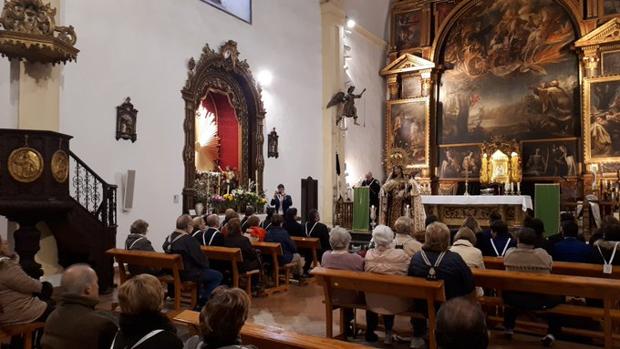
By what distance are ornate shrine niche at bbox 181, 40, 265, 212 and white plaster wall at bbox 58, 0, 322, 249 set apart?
0.23 meters

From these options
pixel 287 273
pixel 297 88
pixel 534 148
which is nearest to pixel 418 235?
pixel 287 273

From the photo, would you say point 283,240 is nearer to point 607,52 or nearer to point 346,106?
point 346,106

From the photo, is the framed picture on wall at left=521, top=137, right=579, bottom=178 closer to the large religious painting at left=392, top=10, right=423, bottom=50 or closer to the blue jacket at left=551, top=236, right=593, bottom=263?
the large religious painting at left=392, top=10, right=423, bottom=50

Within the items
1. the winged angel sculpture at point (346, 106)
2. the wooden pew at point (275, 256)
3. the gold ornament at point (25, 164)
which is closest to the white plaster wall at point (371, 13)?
the winged angel sculpture at point (346, 106)

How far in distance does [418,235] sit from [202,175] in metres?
6.82

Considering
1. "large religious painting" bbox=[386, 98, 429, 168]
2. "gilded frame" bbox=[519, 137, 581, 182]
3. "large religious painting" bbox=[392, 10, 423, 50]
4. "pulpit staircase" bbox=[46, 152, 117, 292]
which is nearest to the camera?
"pulpit staircase" bbox=[46, 152, 117, 292]

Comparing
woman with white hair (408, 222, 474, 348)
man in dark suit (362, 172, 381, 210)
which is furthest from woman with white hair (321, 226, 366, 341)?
man in dark suit (362, 172, 381, 210)

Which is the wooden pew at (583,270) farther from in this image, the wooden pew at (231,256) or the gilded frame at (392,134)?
the gilded frame at (392,134)

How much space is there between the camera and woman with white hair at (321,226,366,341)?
5332mm

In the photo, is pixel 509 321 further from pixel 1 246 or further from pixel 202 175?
pixel 202 175

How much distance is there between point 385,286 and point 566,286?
59.5 inches

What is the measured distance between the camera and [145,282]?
273 cm

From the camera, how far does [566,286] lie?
14.5ft

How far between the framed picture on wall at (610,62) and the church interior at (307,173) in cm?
3
